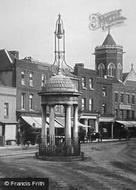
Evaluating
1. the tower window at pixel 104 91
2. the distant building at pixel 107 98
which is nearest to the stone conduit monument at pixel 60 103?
the distant building at pixel 107 98

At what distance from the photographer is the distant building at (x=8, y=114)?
48688 mm

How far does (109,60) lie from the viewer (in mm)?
86500

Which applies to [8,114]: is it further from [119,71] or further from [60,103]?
Answer: [119,71]

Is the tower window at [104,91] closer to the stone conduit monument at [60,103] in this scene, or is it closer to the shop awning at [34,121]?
the shop awning at [34,121]

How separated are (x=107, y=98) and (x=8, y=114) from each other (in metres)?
24.4

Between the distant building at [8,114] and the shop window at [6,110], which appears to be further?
the shop window at [6,110]

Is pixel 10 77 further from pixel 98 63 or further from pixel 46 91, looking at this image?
pixel 98 63

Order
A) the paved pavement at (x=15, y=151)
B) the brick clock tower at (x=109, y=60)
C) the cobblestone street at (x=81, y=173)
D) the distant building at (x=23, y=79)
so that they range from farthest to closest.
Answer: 1. the brick clock tower at (x=109, y=60)
2. the distant building at (x=23, y=79)
3. the paved pavement at (x=15, y=151)
4. the cobblestone street at (x=81, y=173)

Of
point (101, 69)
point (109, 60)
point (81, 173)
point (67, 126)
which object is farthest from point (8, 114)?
point (109, 60)

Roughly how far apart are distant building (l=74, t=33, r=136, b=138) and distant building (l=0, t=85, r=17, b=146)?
1444 centimetres

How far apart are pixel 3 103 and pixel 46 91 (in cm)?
2484

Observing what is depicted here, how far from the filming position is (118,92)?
73.6 meters

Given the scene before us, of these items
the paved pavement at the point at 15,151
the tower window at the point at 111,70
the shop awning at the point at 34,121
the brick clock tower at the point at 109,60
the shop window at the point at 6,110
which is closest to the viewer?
the paved pavement at the point at 15,151

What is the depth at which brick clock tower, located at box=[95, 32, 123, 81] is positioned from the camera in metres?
85.6
